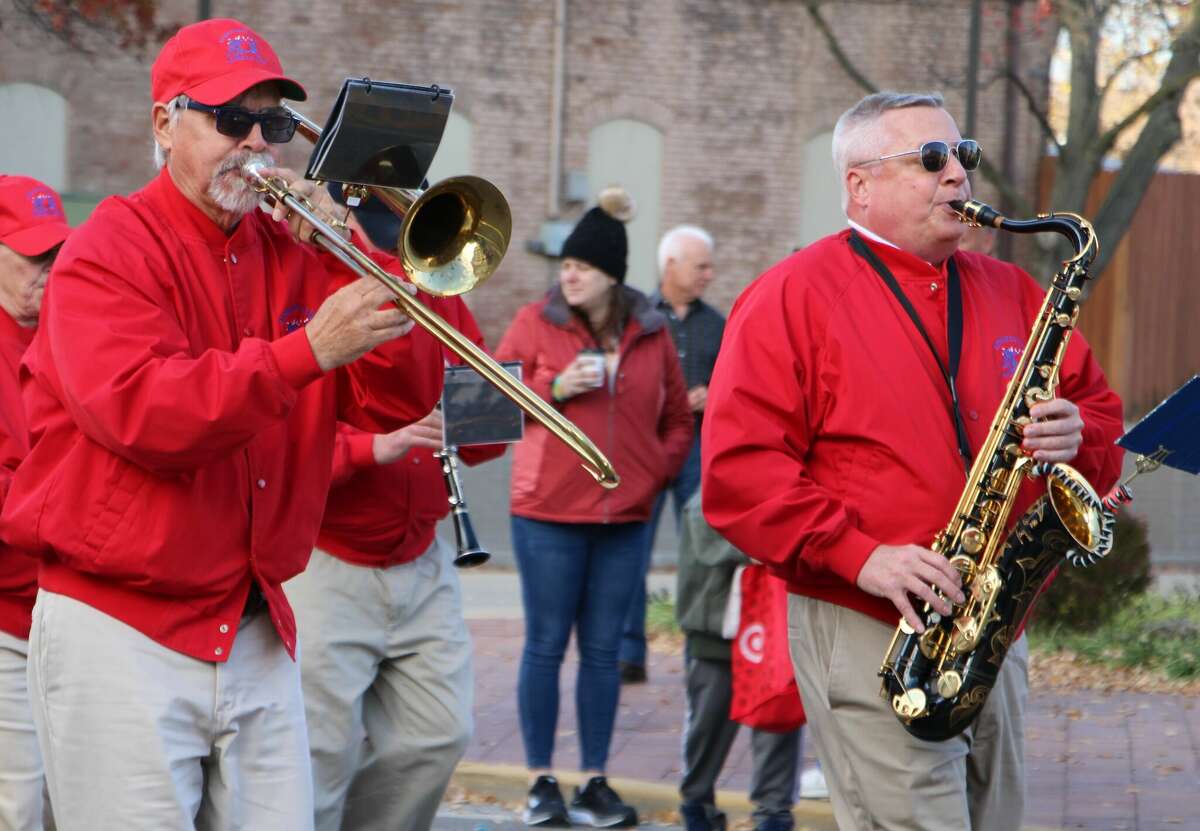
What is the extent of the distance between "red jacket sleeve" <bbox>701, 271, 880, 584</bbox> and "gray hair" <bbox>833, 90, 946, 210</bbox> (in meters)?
0.39

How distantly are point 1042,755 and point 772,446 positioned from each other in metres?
4.00

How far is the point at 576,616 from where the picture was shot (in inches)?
260

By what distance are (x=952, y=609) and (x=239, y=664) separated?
1490 millimetres

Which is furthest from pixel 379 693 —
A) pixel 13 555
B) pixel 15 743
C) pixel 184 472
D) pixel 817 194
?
pixel 817 194

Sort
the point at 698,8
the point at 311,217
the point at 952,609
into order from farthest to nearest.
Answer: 1. the point at 698,8
2. the point at 952,609
3. the point at 311,217

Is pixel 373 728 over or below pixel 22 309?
below

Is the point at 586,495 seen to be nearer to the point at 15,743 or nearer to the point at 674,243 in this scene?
the point at 15,743

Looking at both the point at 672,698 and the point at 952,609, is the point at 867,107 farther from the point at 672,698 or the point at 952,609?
the point at 672,698

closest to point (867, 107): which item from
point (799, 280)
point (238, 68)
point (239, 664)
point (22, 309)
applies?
point (799, 280)

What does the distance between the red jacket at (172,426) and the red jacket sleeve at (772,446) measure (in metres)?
0.80

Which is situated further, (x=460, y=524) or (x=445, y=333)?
(x=460, y=524)

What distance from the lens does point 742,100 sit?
60.4 ft

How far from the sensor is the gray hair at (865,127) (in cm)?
415

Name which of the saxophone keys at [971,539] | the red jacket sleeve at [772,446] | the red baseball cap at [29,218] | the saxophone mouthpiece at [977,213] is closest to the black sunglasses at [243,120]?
the red jacket sleeve at [772,446]
